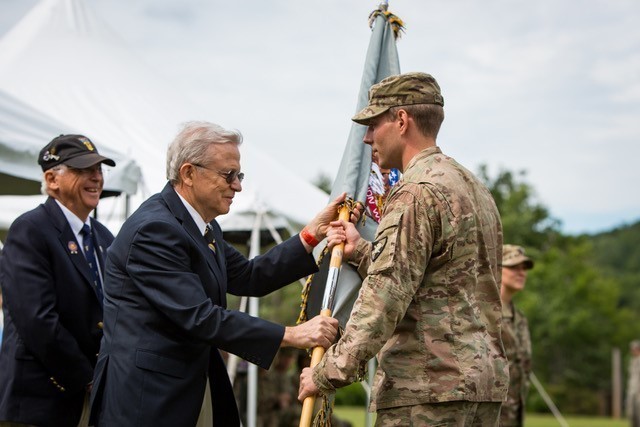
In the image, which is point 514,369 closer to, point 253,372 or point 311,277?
point 253,372

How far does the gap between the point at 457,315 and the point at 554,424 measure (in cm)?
2134

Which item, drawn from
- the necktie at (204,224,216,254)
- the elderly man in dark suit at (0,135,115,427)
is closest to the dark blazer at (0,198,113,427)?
the elderly man in dark suit at (0,135,115,427)

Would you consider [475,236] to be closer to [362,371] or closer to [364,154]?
[362,371]

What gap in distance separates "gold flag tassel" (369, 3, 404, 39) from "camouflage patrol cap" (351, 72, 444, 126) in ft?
3.76

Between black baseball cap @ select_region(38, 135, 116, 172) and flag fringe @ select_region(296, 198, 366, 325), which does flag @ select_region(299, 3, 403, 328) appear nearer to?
flag fringe @ select_region(296, 198, 366, 325)

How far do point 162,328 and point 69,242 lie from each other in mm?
1000

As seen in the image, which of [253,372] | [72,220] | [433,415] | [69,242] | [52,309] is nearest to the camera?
[433,415]

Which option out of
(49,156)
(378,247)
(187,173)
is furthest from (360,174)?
(49,156)

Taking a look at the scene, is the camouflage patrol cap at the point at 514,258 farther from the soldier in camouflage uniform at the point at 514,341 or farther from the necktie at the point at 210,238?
the necktie at the point at 210,238

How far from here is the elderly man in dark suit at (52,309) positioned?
152 inches

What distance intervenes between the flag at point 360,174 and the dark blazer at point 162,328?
63 centimetres

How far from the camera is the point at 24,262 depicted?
155 inches

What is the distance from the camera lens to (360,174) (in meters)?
4.26

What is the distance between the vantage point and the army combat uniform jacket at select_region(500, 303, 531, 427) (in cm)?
670
